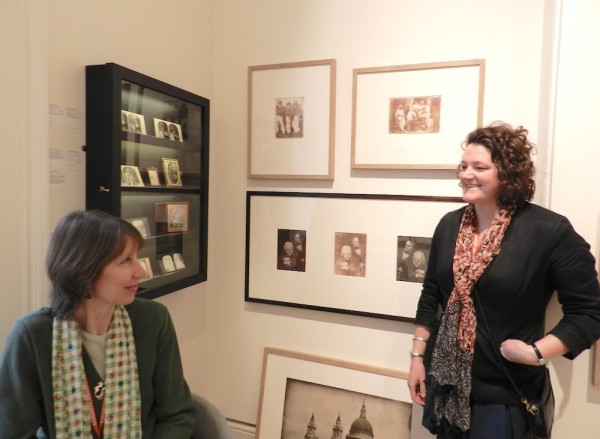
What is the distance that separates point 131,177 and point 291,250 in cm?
82

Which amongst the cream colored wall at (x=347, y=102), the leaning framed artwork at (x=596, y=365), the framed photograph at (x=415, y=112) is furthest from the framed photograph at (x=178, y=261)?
the leaning framed artwork at (x=596, y=365)

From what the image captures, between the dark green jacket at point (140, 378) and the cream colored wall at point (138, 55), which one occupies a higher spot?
the cream colored wall at point (138, 55)

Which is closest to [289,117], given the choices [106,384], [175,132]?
[175,132]

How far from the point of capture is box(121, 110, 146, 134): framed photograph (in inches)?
61.8

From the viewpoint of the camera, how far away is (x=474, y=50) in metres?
1.75

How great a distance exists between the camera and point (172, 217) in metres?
1.89

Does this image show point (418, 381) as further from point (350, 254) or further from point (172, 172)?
point (172, 172)

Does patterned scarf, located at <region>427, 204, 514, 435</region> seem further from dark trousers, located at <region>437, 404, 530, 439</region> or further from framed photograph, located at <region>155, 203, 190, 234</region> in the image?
framed photograph, located at <region>155, 203, 190, 234</region>

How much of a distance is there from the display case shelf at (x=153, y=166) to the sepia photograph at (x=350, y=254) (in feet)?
2.08

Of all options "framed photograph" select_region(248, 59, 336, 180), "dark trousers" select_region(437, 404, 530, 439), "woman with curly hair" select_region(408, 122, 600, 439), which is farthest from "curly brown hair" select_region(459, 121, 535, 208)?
"framed photograph" select_region(248, 59, 336, 180)

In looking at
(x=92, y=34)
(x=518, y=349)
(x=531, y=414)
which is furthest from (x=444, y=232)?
(x=92, y=34)

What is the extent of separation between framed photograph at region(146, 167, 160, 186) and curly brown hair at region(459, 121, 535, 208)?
1.26 meters

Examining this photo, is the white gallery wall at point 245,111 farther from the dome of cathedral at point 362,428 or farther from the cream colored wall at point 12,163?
the dome of cathedral at point 362,428

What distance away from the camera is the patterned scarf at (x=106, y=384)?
3.64 feet
